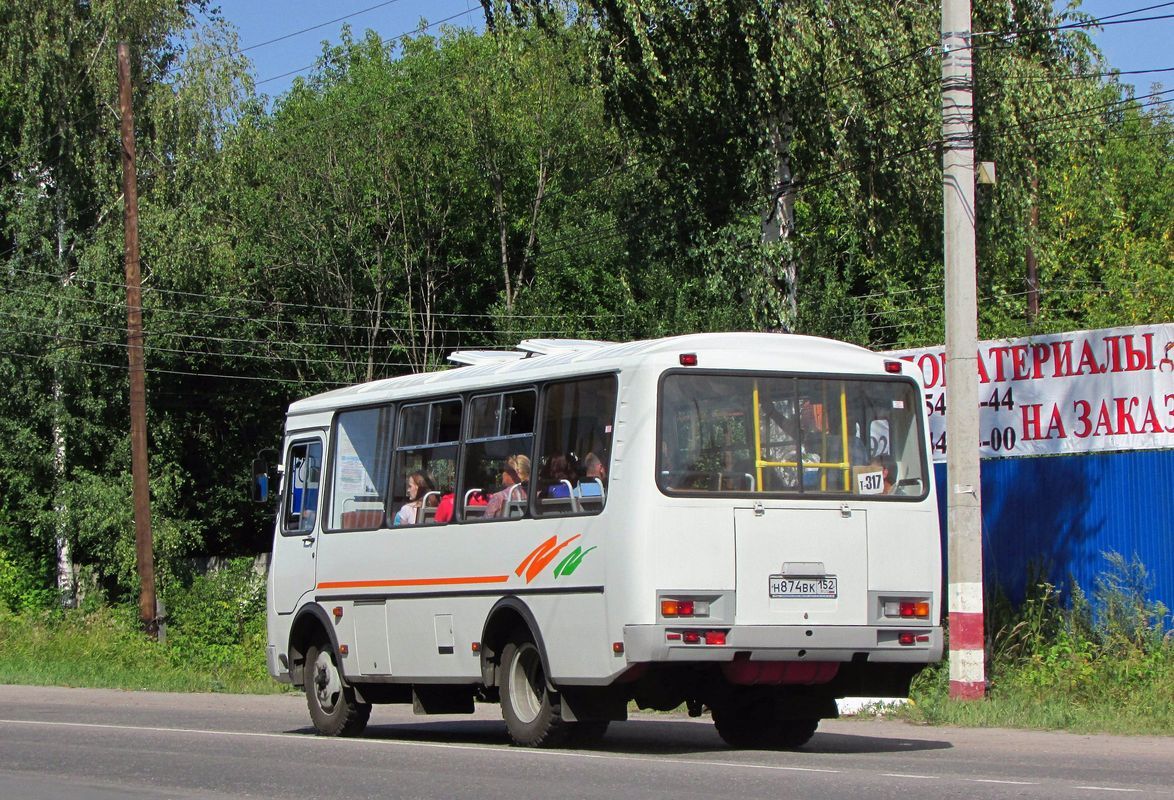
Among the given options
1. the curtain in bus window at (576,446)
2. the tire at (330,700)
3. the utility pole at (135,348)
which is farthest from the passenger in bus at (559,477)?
the utility pole at (135,348)

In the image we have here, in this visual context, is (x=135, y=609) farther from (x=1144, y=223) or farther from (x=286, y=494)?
(x=1144, y=223)

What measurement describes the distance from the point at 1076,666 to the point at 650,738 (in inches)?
214

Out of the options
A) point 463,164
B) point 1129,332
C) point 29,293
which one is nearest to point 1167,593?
point 1129,332

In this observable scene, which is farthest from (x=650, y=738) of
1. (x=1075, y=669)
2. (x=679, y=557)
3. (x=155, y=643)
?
(x=155, y=643)

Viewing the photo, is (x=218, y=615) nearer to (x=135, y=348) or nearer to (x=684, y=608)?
(x=135, y=348)

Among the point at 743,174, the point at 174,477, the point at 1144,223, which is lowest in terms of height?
the point at 174,477

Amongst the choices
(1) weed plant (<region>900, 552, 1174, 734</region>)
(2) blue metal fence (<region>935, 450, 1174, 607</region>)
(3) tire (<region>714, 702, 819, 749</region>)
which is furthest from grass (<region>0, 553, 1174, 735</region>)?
(3) tire (<region>714, 702, 819, 749</region>)

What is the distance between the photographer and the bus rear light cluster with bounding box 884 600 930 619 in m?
12.3

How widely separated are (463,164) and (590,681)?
39485mm

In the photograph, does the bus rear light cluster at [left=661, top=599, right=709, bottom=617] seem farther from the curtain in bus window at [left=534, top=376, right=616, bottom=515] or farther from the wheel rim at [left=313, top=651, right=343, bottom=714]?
the wheel rim at [left=313, top=651, right=343, bottom=714]

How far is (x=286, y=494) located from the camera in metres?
16.8

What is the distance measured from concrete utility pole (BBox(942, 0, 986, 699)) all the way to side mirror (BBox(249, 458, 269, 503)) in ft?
22.1

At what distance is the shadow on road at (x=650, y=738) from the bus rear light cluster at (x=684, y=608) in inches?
57.6

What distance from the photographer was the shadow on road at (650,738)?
520 inches
